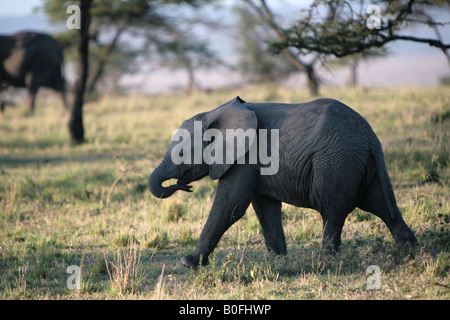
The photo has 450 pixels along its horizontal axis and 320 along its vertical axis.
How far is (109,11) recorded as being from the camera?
62.8 feet

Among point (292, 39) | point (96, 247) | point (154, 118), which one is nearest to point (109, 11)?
point (154, 118)

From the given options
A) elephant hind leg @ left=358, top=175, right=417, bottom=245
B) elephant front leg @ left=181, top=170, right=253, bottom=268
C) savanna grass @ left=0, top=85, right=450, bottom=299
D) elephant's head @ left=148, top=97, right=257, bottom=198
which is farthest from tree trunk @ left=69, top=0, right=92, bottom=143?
elephant hind leg @ left=358, top=175, right=417, bottom=245

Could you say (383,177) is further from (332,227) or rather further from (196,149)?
(196,149)

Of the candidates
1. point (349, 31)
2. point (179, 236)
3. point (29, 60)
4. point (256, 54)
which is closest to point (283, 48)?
point (349, 31)

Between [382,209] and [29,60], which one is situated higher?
[29,60]

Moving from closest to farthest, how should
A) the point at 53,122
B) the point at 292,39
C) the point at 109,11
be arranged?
the point at 292,39
the point at 53,122
the point at 109,11

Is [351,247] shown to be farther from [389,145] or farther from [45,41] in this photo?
[45,41]

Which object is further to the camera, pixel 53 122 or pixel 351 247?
pixel 53 122

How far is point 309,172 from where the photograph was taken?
5.43 metres

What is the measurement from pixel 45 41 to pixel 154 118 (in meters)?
4.71

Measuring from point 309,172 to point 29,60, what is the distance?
571 inches

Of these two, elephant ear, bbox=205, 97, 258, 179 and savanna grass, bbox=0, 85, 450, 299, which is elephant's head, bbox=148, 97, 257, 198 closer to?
elephant ear, bbox=205, 97, 258, 179

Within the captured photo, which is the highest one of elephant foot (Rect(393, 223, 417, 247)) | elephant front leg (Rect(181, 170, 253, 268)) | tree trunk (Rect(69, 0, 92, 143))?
tree trunk (Rect(69, 0, 92, 143))

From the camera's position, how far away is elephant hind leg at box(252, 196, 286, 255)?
5914mm
